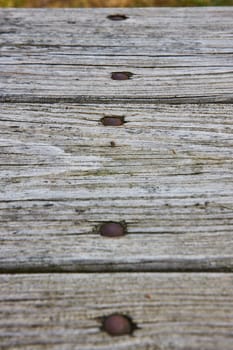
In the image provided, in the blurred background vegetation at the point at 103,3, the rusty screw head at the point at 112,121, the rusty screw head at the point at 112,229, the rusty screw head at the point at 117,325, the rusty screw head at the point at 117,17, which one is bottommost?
the rusty screw head at the point at 117,325

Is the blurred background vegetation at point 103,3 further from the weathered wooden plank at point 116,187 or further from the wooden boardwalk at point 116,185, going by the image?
the weathered wooden plank at point 116,187

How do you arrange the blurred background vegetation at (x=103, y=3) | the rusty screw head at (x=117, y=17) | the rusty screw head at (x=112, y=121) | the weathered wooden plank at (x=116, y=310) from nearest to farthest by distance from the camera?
the weathered wooden plank at (x=116, y=310), the rusty screw head at (x=112, y=121), the rusty screw head at (x=117, y=17), the blurred background vegetation at (x=103, y=3)

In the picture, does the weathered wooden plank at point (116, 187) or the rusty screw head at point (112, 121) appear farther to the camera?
the rusty screw head at point (112, 121)

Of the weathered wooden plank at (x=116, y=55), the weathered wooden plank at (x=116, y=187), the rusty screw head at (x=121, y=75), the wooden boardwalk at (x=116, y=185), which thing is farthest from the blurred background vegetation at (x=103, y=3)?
the weathered wooden plank at (x=116, y=187)

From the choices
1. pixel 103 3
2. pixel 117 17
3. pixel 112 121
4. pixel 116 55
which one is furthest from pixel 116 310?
pixel 103 3

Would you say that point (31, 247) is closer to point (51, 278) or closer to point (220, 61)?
point (51, 278)

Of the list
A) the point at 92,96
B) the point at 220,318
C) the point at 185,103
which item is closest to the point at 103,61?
the point at 92,96

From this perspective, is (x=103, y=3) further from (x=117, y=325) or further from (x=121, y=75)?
(x=117, y=325)
